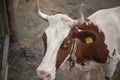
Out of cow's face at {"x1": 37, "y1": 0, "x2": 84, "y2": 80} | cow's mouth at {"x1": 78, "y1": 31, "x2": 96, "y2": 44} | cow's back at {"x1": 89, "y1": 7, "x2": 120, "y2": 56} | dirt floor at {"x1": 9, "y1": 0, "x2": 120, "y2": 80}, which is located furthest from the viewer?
dirt floor at {"x1": 9, "y1": 0, "x2": 120, "y2": 80}

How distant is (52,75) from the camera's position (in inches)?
134

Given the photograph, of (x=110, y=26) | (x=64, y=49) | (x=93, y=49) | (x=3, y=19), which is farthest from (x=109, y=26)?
(x=3, y=19)

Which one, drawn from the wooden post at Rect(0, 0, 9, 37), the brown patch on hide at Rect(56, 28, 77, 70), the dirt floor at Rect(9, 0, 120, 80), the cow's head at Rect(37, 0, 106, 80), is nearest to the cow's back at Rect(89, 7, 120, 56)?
the cow's head at Rect(37, 0, 106, 80)

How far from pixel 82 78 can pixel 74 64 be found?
33.9 inches

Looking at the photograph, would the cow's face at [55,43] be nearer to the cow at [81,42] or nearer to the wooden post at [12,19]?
the cow at [81,42]

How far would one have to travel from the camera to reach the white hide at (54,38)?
132 inches

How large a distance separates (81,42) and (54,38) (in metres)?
0.59

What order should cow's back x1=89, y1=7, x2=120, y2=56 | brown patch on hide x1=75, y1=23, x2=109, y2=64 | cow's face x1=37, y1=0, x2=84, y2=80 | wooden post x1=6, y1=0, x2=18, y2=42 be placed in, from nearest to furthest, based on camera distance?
1. cow's face x1=37, y1=0, x2=84, y2=80
2. brown patch on hide x1=75, y1=23, x2=109, y2=64
3. cow's back x1=89, y1=7, x2=120, y2=56
4. wooden post x1=6, y1=0, x2=18, y2=42

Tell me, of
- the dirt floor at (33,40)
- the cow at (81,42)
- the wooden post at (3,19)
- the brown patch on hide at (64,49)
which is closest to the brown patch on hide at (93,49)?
the cow at (81,42)

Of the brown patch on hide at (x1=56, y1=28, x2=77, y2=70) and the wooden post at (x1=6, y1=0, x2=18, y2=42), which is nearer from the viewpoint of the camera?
the brown patch on hide at (x1=56, y1=28, x2=77, y2=70)

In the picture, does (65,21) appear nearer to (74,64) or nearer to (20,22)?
(74,64)

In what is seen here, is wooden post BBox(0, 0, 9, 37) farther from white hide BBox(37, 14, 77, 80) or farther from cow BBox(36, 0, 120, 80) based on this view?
white hide BBox(37, 14, 77, 80)

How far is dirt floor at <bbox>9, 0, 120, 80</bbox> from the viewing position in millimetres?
5148

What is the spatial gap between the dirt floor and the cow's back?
1026 millimetres
